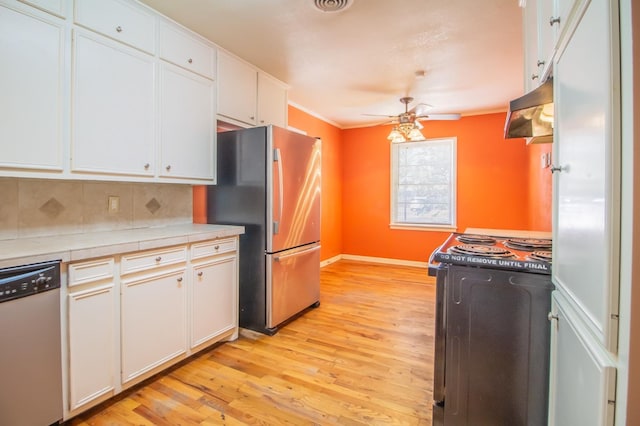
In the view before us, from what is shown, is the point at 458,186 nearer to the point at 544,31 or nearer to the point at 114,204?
the point at 544,31

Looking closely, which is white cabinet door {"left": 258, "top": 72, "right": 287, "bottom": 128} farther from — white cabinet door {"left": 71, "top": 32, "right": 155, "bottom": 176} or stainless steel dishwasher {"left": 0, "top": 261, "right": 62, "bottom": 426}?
stainless steel dishwasher {"left": 0, "top": 261, "right": 62, "bottom": 426}

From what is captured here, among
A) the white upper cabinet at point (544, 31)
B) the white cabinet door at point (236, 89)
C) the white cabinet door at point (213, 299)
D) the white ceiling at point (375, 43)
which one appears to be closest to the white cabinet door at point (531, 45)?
the white upper cabinet at point (544, 31)

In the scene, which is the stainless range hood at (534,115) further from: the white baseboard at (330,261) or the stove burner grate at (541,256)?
the white baseboard at (330,261)

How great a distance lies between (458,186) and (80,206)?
15.4ft

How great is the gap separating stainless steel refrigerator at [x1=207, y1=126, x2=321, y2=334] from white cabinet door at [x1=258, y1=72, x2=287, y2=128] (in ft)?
1.88

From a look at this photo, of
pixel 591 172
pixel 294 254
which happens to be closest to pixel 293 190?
pixel 294 254

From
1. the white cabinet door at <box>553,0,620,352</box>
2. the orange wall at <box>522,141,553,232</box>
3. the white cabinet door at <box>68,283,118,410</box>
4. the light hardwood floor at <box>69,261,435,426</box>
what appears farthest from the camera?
the orange wall at <box>522,141,553,232</box>

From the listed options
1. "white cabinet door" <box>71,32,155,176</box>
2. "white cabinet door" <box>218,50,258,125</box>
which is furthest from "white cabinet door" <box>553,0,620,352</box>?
"white cabinet door" <box>218,50,258,125</box>

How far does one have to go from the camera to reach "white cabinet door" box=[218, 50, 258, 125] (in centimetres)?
269

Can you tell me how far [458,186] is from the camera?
4844 mm

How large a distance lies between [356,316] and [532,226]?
2.62 m

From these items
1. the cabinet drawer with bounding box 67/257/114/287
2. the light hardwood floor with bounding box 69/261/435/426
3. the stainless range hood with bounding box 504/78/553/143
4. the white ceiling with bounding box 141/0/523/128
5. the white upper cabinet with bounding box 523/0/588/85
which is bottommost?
the light hardwood floor with bounding box 69/261/435/426

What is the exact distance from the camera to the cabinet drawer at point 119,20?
5.85 feet

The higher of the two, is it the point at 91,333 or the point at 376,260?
the point at 91,333
